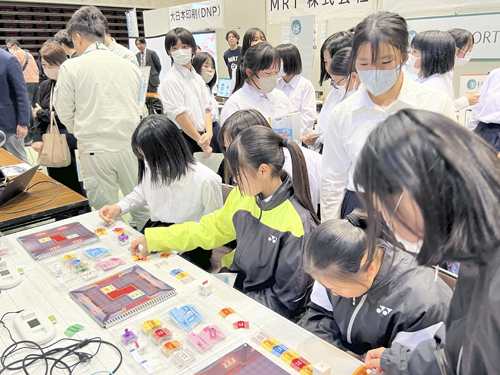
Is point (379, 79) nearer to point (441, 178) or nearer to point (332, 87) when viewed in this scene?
point (441, 178)

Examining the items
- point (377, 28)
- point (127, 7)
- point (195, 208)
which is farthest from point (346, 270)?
point (127, 7)

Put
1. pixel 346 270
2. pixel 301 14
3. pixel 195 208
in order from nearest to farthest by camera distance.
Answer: pixel 346 270, pixel 195 208, pixel 301 14

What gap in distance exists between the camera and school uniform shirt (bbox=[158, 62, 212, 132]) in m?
2.73

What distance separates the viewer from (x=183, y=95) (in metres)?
2.77

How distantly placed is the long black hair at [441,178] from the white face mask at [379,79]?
Result: 2.98 ft

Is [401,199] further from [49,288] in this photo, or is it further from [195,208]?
[195,208]

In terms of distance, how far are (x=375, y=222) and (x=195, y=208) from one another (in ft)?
4.29

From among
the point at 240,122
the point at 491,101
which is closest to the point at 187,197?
the point at 240,122

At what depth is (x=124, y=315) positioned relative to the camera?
3.58ft

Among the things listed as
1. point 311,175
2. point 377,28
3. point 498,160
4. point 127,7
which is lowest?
point 311,175

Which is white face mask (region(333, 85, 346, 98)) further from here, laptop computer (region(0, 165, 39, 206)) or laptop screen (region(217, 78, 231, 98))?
laptop screen (region(217, 78, 231, 98))

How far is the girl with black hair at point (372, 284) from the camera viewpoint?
0.97 metres

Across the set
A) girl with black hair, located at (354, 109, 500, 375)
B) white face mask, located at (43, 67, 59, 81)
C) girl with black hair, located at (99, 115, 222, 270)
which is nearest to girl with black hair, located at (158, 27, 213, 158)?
white face mask, located at (43, 67, 59, 81)

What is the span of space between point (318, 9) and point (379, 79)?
10.9ft
